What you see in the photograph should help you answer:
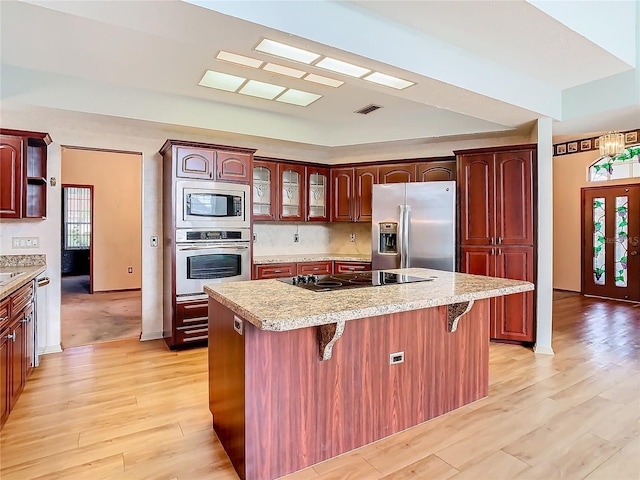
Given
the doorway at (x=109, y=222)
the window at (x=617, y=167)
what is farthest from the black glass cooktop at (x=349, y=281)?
the window at (x=617, y=167)

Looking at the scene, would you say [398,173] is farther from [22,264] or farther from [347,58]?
[22,264]

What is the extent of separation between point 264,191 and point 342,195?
1.11 metres

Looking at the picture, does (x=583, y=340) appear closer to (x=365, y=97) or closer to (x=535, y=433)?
(x=535, y=433)

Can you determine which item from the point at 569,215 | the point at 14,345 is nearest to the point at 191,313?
the point at 14,345

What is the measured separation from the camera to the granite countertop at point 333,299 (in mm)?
1570

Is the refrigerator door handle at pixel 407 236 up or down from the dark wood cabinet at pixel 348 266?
up

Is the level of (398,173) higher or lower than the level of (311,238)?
higher

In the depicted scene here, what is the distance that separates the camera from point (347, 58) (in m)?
2.45

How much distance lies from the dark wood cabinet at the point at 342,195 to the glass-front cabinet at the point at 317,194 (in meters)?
0.10

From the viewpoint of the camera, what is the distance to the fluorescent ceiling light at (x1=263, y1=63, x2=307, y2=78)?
123 inches

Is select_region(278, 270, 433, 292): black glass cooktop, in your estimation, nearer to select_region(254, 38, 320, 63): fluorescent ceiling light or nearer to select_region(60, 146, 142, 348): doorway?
select_region(254, 38, 320, 63): fluorescent ceiling light

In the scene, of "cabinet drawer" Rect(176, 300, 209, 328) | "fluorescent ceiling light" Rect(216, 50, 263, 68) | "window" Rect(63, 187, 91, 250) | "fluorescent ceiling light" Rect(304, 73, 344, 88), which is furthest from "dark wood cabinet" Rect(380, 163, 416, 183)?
"window" Rect(63, 187, 91, 250)

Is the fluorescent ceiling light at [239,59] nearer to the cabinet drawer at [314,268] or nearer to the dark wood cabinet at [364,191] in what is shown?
the dark wood cabinet at [364,191]

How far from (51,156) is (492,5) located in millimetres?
4089
